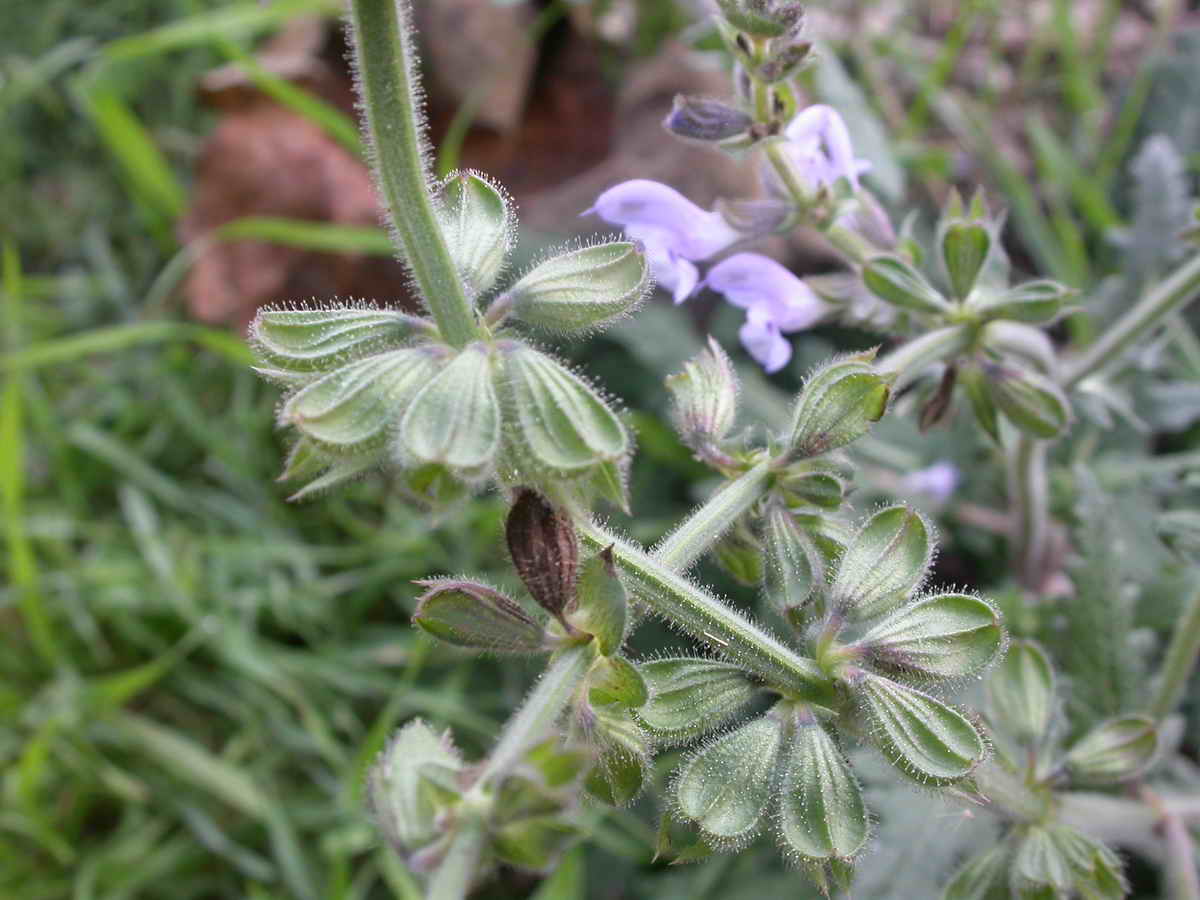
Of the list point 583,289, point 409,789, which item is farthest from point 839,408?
point 409,789

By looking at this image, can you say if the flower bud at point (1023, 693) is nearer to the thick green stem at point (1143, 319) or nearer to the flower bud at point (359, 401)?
the thick green stem at point (1143, 319)

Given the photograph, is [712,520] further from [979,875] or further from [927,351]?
[979,875]

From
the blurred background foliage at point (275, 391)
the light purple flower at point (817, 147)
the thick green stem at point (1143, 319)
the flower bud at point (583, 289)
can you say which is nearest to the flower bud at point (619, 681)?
the flower bud at point (583, 289)

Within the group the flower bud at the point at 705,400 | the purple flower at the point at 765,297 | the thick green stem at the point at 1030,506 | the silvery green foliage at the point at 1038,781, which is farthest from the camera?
the thick green stem at the point at 1030,506

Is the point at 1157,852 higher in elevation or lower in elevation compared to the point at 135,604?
lower

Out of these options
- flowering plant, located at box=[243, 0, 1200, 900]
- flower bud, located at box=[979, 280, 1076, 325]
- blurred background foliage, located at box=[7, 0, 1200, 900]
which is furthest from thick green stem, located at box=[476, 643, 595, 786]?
blurred background foliage, located at box=[7, 0, 1200, 900]

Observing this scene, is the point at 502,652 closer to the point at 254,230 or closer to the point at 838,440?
the point at 838,440

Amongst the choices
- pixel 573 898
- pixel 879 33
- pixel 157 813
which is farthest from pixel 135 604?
pixel 879 33
